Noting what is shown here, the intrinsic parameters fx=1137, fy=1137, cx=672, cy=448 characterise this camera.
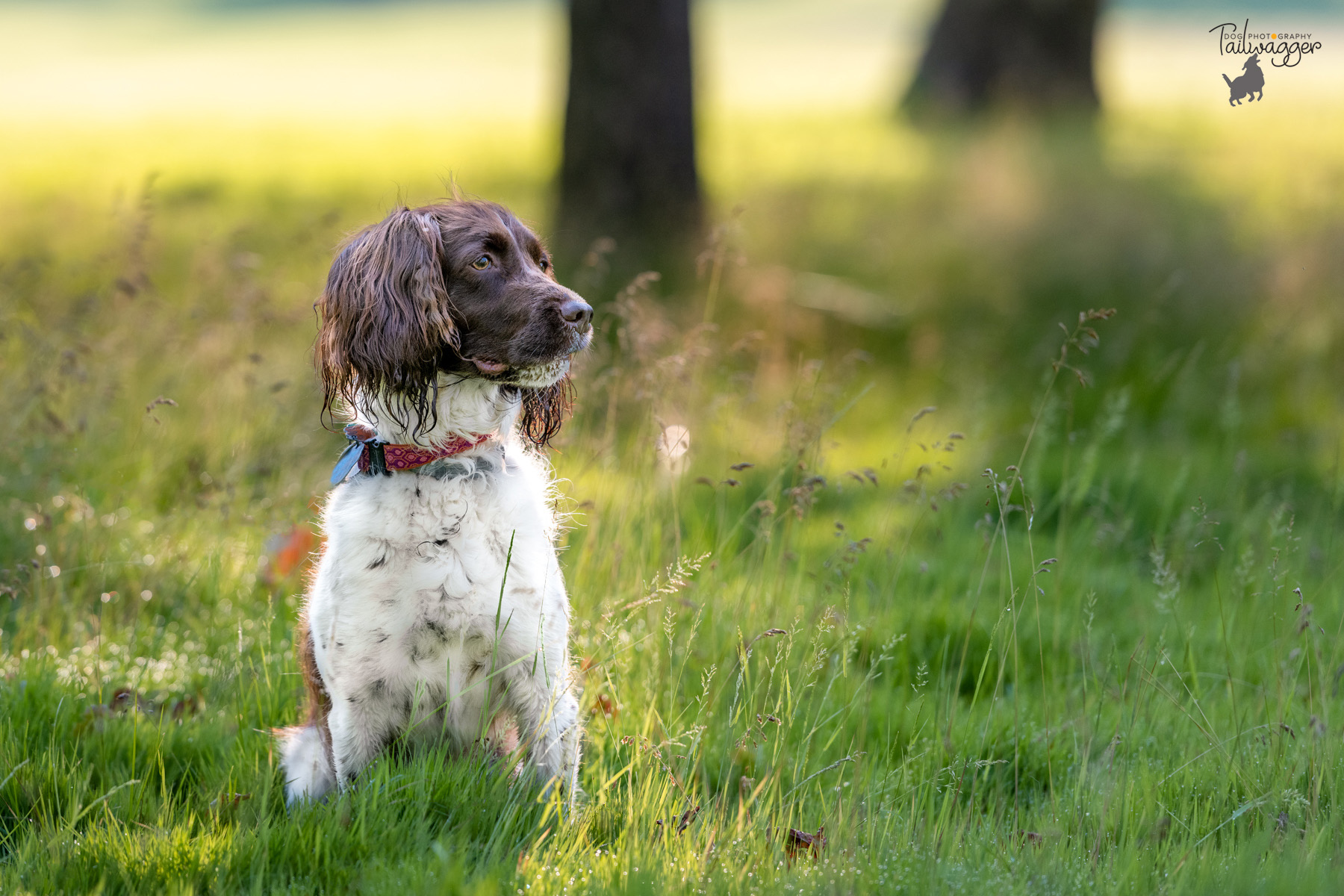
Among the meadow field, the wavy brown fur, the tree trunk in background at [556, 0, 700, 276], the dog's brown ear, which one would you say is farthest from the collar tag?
the tree trunk in background at [556, 0, 700, 276]

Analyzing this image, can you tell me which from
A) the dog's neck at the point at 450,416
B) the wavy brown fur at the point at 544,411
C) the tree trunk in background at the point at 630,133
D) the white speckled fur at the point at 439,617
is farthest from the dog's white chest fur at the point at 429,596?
the tree trunk in background at the point at 630,133

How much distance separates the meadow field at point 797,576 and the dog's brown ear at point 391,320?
1.25 feet

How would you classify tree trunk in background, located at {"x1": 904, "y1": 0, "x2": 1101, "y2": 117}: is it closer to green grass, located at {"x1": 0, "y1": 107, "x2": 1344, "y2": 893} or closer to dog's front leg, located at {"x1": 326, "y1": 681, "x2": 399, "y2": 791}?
green grass, located at {"x1": 0, "y1": 107, "x2": 1344, "y2": 893}

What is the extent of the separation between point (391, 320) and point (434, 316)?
0.12 meters

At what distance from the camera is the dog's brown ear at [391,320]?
10.5 ft

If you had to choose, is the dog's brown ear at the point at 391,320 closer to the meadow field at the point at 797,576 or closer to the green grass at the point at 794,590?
A: the meadow field at the point at 797,576

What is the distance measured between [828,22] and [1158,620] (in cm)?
4131

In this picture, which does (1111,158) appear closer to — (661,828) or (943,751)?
(943,751)

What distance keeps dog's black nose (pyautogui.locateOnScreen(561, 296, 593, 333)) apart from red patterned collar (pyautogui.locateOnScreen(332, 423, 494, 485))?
0.41 meters

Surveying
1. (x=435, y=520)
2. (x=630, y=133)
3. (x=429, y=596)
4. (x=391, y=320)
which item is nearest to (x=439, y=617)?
(x=429, y=596)

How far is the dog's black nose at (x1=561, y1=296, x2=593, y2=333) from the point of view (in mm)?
3252

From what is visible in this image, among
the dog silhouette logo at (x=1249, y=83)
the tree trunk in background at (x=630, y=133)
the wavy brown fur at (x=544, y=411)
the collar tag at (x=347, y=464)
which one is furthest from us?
the tree trunk in background at (x=630, y=133)

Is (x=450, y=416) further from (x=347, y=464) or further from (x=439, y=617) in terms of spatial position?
(x=439, y=617)

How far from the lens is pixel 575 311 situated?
10.7 ft
